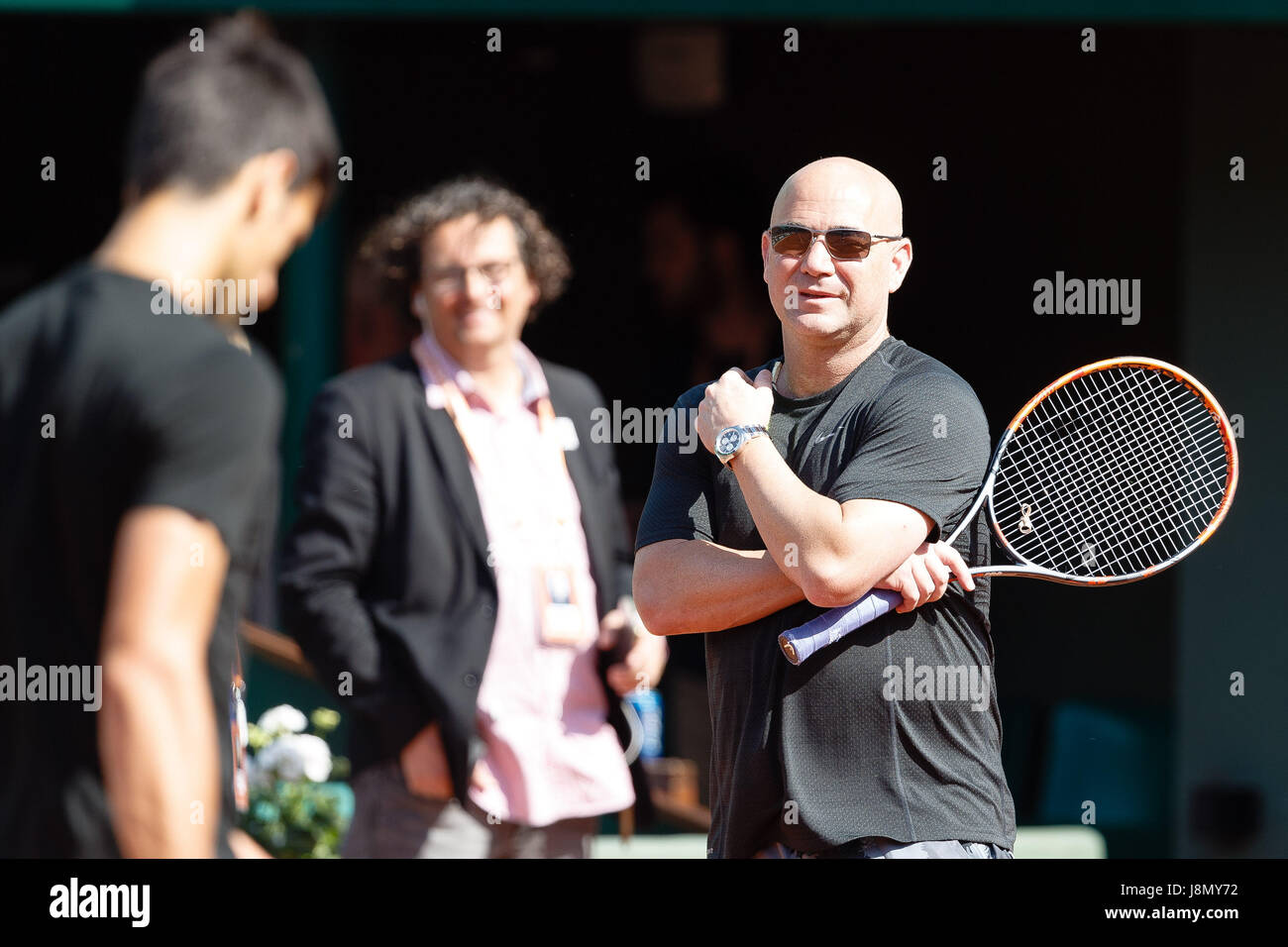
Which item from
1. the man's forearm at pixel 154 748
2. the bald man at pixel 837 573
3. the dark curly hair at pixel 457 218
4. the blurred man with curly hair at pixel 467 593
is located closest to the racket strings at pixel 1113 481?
the bald man at pixel 837 573

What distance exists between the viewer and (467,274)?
14.0 ft

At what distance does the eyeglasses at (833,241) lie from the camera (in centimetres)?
308

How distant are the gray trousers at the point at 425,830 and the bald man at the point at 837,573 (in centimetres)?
117

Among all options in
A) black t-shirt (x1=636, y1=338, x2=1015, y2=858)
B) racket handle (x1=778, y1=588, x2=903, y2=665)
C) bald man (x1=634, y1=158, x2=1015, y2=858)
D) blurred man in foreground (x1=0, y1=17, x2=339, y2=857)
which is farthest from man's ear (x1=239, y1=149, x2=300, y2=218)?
racket handle (x1=778, y1=588, x2=903, y2=665)

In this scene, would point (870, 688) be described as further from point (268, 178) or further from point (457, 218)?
point (457, 218)

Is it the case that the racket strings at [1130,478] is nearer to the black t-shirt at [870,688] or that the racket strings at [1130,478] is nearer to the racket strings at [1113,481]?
the racket strings at [1113,481]

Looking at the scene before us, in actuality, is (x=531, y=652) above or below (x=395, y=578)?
below

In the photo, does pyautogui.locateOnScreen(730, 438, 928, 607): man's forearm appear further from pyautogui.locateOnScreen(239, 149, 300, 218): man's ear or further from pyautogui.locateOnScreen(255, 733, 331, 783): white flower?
pyautogui.locateOnScreen(255, 733, 331, 783): white flower

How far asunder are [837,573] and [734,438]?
0.31 m

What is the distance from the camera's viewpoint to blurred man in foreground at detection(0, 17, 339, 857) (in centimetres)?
269

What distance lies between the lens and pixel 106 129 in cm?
486

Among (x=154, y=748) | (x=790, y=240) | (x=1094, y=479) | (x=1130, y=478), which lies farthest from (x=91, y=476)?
(x=1130, y=478)
